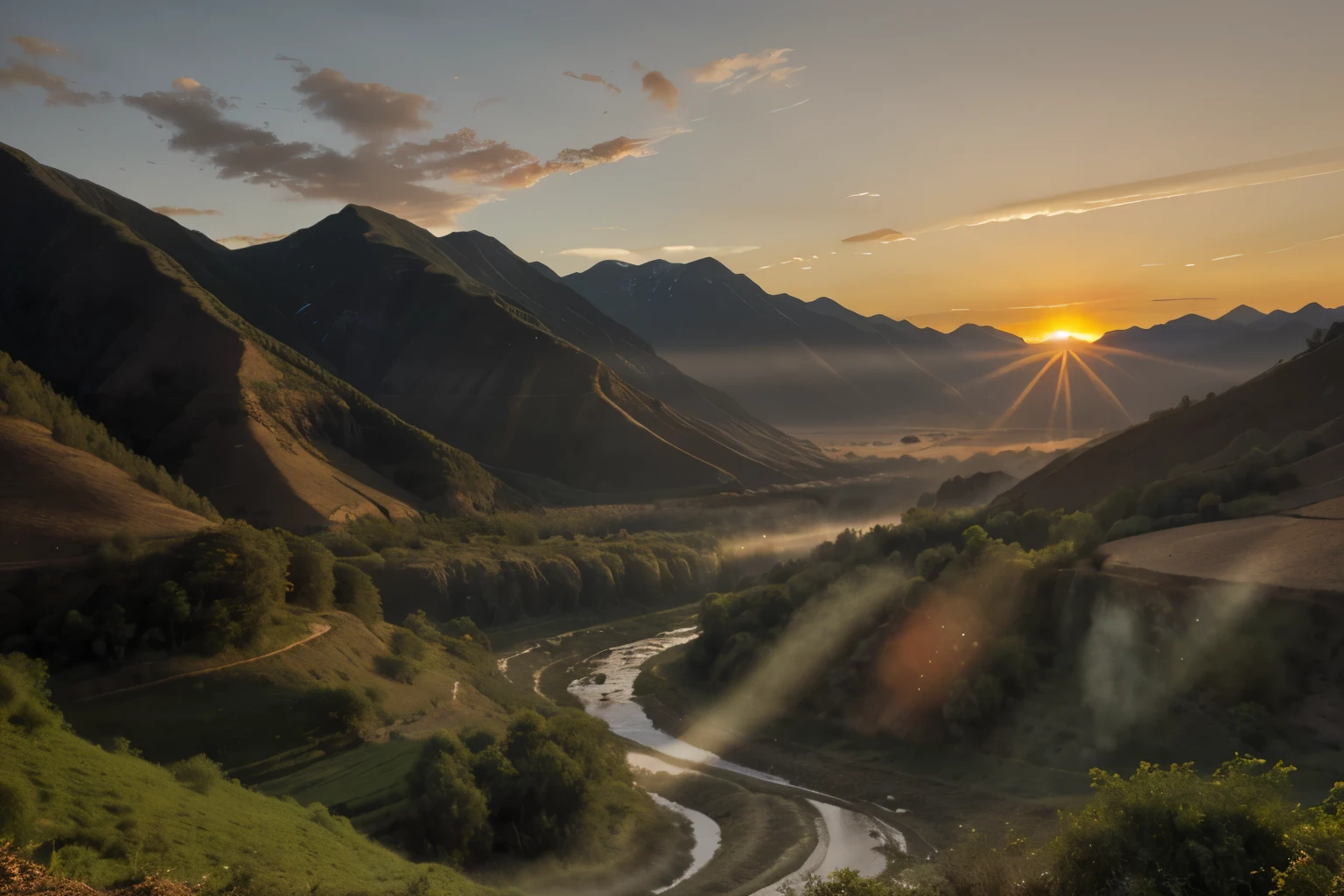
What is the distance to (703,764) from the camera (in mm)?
61531

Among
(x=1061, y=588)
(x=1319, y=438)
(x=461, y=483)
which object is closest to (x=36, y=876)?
(x=1061, y=588)

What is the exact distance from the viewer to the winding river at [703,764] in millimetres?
45031

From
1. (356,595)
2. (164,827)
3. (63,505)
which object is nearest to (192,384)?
(63,505)

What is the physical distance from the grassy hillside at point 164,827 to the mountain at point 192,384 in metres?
80.6

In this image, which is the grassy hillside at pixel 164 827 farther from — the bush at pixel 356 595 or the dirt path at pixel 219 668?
the bush at pixel 356 595

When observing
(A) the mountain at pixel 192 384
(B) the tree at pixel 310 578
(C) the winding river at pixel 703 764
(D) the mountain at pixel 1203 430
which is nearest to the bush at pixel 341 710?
(B) the tree at pixel 310 578

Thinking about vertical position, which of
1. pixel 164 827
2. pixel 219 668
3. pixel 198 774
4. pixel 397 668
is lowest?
pixel 397 668

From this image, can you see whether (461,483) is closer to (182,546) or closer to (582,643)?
(582,643)

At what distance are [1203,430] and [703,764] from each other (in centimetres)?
4525

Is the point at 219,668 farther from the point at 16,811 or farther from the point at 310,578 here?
the point at 16,811

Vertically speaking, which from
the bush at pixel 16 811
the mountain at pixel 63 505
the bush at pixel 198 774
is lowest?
the bush at pixel 198 774

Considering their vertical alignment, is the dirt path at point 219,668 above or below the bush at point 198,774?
above

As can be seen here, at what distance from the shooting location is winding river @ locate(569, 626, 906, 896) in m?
45.0

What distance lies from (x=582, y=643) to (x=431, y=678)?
44.2 meters
